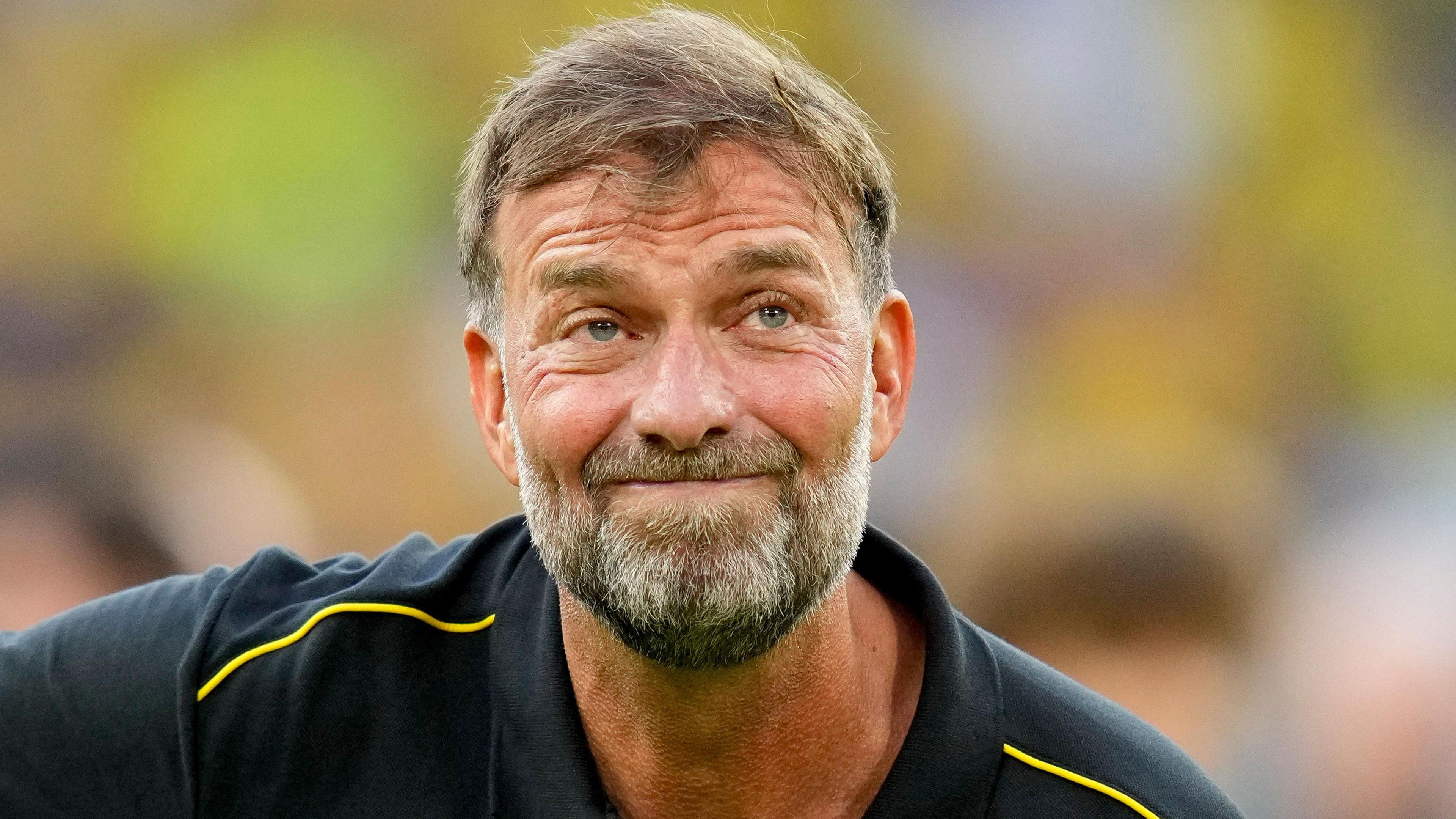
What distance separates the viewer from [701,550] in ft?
6.02

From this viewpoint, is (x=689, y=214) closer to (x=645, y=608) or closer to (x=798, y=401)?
(x=798, y=401)

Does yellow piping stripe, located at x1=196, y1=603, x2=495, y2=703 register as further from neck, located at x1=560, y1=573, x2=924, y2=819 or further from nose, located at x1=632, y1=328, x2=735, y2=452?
nose, located at x1=632, y1=328, x2=735, y2=452

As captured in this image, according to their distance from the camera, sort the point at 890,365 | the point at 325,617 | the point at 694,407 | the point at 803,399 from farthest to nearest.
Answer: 1. the point at 890,365
2. the point at 325,617
3. the point at 803,399
4. the point at 694,407

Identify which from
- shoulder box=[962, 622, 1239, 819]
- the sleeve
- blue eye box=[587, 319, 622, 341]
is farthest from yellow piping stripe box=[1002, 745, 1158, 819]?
the sleeve

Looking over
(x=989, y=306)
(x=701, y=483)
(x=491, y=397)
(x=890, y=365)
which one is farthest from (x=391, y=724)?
(x=989, y=306)

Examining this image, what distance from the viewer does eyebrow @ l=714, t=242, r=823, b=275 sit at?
1.88 m

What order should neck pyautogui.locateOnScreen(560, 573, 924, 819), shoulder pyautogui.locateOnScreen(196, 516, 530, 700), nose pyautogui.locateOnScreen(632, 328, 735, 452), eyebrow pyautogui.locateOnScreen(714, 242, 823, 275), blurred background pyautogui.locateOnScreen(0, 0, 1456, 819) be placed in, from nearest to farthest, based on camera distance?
nose pyautogui.locateOnScreen(632, 328, 735, 452) → eyebrow pyautogui.locateOnScreen(714, 242, 823, 275) → neck pyautogui.locateOnScreen(560, 573, 924, 819) → shoulder pyautogui.locateOnScreen(196, 516, 530, 700) → blurred background pyautogui.locateOnScreen(0, 0, 1456, 819)

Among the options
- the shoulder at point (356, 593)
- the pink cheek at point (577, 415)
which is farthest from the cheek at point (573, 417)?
the shoulder at point (356, 593)

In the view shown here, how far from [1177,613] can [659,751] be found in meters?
2.76

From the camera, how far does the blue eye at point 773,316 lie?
1914 millimetres

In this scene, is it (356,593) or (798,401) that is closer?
(798,401)

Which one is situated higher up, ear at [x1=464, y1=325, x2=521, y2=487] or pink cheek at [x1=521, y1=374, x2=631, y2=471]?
pink cheek at [x1=521, y1=374, x2=631, y2=471]

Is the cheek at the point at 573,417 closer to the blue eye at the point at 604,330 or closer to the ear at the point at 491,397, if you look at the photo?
the blue eye at the point at 604,330

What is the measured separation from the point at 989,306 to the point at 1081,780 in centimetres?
316
